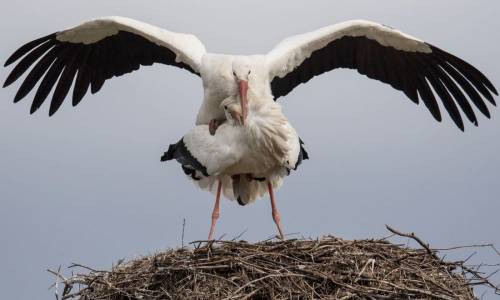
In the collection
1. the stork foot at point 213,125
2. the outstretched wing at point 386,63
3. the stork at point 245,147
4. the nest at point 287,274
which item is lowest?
the nest at point 287,274

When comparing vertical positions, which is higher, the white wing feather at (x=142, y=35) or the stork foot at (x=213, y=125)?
the white wing feather at (x=142, y=35)

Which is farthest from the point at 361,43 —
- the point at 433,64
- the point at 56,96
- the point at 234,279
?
the point at 234,279

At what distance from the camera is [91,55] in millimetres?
10750

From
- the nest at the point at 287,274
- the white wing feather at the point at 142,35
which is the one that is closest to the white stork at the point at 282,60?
the white wing feather at the point at 142,35

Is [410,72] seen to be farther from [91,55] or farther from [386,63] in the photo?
[91,55]

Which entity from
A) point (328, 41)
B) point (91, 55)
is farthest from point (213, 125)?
point (91, 55)

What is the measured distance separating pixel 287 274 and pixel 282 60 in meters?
2.52

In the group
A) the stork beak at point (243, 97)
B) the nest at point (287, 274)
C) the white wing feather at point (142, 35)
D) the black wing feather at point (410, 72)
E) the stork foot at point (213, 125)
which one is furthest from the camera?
the black wing feather at point (410, 72)

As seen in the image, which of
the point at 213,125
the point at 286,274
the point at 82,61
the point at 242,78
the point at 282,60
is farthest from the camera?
the point at 82,61

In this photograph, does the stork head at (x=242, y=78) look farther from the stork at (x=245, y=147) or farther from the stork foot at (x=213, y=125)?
the stork foot at (x=213, y=125)

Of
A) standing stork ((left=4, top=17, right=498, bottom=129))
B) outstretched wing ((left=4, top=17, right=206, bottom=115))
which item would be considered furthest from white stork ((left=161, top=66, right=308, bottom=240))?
outstretched wing ((left=4, top=17, right=206, bottom=115))

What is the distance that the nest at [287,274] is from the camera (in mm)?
7945

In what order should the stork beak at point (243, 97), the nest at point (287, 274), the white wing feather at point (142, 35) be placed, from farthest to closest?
the white wing feather at point (142, 35), the stork beak at point (243, 97), the nest at point (287, 274)

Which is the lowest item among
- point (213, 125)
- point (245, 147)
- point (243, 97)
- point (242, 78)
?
point (245, 147)
